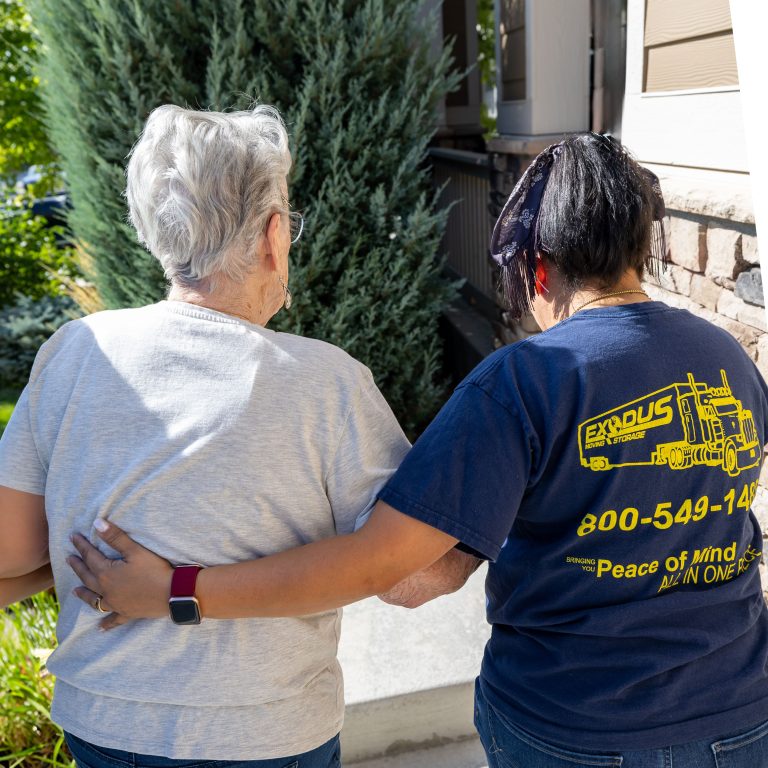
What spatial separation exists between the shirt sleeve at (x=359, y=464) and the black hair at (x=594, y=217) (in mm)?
396

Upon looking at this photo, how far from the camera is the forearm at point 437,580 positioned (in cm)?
163

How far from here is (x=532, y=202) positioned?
4.77 feet

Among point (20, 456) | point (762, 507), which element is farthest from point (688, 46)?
point (20, 456)

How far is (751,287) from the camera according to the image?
2607 mm

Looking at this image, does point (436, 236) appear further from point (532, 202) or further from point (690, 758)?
point (690, 758)

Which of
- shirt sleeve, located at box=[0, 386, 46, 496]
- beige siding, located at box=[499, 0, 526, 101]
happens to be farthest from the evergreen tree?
shirt sleeve, located at box=[0, 386, 46, 496]

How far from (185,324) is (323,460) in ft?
1.08

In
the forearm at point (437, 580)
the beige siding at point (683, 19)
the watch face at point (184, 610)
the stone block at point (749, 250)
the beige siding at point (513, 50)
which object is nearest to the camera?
the watch face at point (184, 610)

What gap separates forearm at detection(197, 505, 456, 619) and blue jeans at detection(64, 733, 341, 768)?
0.85 feet

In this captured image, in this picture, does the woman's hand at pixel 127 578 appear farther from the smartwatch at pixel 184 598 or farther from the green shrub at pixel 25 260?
the green shrub at pixel 25 260

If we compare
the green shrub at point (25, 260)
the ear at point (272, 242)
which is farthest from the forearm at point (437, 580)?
the green shrub at point (25, 260)

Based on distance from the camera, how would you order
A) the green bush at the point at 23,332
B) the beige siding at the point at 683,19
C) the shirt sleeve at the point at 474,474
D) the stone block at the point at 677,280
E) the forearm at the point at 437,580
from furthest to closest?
the green bush at the point at 23,332
the stone block at the point at 677,280
the beige siding at the point at 683,19
the forearm at the point at 437,580
the shirt sleeve at the point at 474,474

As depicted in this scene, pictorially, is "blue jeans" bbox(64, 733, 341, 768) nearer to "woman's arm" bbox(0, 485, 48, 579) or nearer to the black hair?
"woman's arm" bbox(0, 485, 48, 579)

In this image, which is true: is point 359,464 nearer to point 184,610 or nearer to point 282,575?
point 282,575
